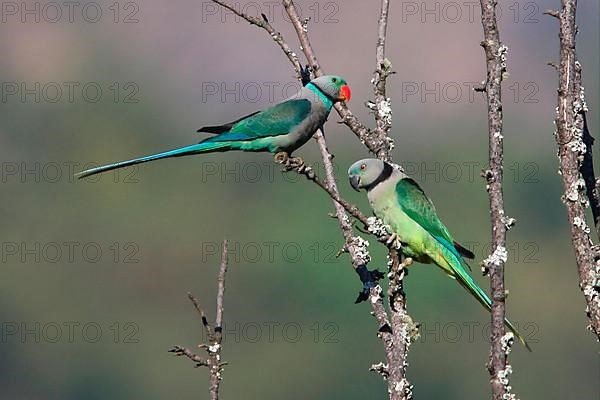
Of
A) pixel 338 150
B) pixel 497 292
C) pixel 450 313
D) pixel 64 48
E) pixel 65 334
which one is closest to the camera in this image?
pixel 497 292

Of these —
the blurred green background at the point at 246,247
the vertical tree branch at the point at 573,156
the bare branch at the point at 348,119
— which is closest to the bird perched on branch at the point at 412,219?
the bare branch at the point at 348,119

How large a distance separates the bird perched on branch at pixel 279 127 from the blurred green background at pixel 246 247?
73.9 ft

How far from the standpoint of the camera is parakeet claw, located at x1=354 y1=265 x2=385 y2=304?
217 inches

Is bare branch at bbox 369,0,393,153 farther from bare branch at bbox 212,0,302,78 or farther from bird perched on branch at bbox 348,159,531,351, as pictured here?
bird perched on branch at bbox 348,159,531,351

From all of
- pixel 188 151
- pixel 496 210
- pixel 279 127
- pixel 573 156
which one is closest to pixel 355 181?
pixel 279 127

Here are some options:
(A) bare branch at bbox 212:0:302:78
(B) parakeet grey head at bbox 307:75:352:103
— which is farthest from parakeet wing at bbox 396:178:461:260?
(A) bare branch at bbox 212:0:302:78

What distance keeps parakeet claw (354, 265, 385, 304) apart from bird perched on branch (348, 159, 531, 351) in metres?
1.27

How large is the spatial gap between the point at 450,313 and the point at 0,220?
74.4 feet

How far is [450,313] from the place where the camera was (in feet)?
112

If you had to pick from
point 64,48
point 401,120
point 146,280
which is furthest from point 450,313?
point 64,48

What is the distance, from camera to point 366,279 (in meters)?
5.58

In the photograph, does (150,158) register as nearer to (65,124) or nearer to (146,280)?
(146,280)

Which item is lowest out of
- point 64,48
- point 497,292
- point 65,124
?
point 497,292

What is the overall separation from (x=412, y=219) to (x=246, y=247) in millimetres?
40062
